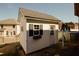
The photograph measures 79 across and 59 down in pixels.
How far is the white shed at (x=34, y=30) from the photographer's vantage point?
466 cm

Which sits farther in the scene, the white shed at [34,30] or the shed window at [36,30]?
the shed window at [36,30]

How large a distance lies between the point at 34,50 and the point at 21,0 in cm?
138

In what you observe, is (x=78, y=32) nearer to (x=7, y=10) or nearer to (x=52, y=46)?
(x=52, y=46)

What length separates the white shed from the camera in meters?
4.66

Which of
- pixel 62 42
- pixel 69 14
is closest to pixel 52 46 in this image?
pixel 62 42

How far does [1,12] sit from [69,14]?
174cm

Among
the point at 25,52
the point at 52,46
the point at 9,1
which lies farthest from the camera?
the point at 52,46

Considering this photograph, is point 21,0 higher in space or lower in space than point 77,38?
higher

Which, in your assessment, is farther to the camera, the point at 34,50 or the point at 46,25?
the point at 46,25

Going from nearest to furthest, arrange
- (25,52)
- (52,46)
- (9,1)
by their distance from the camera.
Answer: (9,1) → (25,52) → (52,46)

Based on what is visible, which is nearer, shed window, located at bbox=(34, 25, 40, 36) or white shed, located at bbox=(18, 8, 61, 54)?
white shed, located at bbox=(18, 8, 61, 54)

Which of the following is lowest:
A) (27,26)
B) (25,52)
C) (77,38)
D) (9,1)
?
(25,52)

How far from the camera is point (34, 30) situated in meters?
4.78

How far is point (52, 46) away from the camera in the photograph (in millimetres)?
5051
